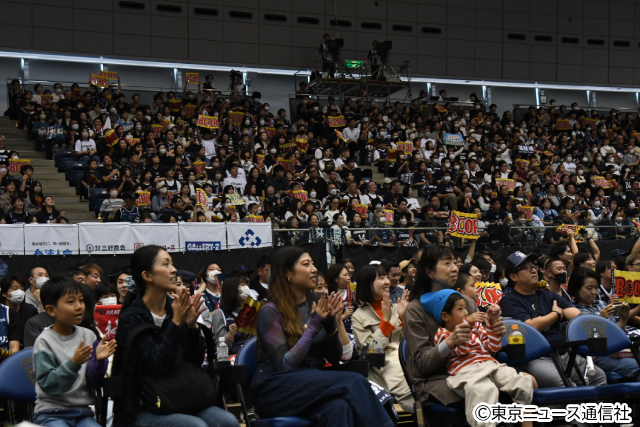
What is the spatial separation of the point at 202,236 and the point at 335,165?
634 centimetres

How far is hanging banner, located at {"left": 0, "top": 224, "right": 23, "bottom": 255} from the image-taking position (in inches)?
393

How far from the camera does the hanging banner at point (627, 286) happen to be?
5676 millimetres

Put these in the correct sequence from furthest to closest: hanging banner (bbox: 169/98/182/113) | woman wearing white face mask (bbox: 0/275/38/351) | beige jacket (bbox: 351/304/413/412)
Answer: hanging banner (bbox: 169/98/182/113) → woman wearing white face mask (bbox: 0/275/38/351) → beige jacket (bbox: 351/304/413/412)

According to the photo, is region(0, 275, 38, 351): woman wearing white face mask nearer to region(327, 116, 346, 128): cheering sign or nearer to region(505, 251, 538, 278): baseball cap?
region(505, 251, 538, 278): baseball cap

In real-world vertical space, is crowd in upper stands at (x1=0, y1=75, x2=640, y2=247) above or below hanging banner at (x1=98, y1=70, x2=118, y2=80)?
below

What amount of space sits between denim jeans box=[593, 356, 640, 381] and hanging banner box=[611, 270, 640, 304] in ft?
1.74

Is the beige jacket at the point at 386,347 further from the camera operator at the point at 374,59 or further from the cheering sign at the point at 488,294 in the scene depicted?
the camera operator at the point at 374,59

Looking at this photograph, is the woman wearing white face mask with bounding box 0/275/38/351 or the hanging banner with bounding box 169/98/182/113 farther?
the hanging banner with bounding box 169/98/182/113

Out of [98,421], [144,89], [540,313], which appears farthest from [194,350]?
[144,89]

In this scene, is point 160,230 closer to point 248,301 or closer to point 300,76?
point 248,301

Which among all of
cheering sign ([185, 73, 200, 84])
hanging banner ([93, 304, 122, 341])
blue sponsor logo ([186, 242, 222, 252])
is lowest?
hanging banner ([93, 304, 122, 341])

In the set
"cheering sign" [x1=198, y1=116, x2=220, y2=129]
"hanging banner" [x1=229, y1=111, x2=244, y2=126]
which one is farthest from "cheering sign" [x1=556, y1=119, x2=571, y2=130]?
"cheering sign" [x1=198, y1=116, x2=220, y2=129]

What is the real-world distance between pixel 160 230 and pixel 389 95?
1298 cm

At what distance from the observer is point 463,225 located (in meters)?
10.8
